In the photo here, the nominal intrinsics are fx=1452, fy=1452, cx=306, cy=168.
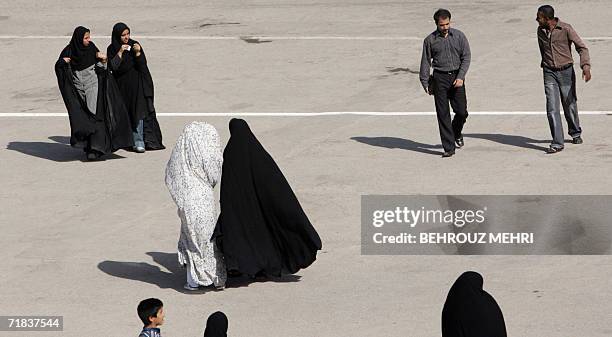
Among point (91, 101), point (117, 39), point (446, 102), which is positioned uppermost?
point (117, 39)

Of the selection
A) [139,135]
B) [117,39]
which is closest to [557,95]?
[139,135]

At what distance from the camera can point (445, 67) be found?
52.3 ft

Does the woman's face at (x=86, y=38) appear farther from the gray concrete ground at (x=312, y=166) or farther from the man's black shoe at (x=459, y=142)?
the man's black shoe at (x=459, y=142)

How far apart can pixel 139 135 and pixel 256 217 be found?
5.32 meters

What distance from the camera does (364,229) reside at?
13.6 m

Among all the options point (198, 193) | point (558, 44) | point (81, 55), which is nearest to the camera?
point (198, 193)

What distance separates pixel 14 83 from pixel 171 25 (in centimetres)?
472

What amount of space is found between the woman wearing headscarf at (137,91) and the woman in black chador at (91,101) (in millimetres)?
206

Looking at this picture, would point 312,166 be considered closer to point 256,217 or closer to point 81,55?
point 81,55

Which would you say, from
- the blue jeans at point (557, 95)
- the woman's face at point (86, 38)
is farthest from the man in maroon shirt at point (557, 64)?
the woman's face at point (86, 38)

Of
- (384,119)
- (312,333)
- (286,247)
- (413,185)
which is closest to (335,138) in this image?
(384,119)

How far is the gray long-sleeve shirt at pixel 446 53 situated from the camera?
52.1ft

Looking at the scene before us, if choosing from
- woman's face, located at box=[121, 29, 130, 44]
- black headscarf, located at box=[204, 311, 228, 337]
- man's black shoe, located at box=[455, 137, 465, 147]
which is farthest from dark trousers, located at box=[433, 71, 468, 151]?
black headscarf, located at box=[204, 311, 228, 337]

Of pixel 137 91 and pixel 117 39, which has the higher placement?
pixel 117 39
